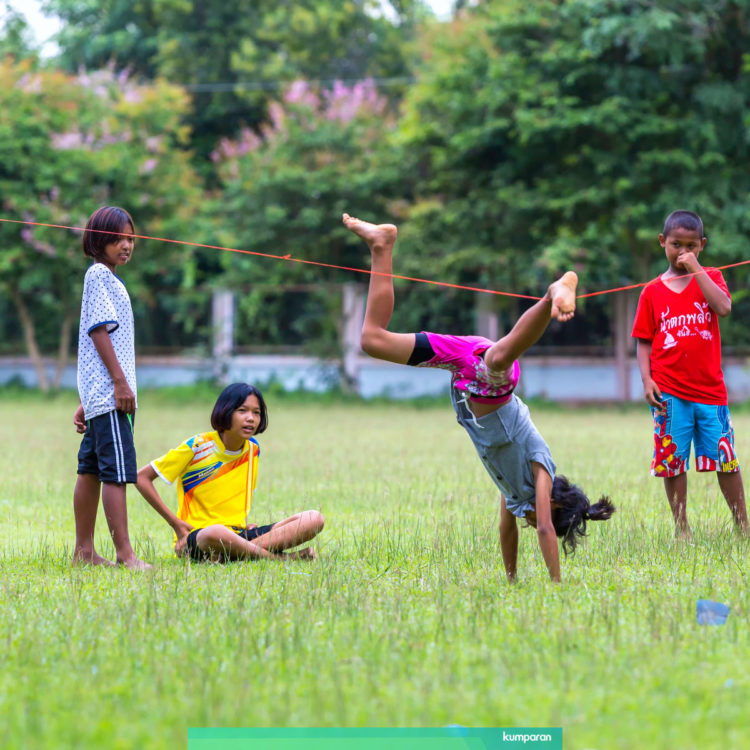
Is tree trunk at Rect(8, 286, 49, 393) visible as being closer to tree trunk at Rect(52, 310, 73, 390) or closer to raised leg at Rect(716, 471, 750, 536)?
tree trunk at Rect(52, 310, 73, 390)

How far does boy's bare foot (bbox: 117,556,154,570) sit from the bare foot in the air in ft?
7.44

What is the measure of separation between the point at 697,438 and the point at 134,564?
9.78 ft

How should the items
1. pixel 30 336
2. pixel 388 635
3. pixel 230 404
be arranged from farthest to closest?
pixel 30 336, pixel 230 404, pixel 388 635

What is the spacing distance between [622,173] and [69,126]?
1113cm

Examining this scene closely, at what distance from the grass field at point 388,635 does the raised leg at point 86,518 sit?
0.23 m

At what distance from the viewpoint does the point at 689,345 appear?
5789 mm

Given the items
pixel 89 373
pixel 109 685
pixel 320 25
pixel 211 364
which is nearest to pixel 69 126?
pixel 211 364

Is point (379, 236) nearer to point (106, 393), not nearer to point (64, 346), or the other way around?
point (106, 393)

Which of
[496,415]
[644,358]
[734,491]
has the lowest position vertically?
[734,491]

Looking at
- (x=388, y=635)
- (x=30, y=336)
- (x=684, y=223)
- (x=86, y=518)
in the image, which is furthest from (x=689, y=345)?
(x=30, y=336)

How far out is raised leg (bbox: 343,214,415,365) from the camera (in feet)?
14.8

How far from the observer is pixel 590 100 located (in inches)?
733

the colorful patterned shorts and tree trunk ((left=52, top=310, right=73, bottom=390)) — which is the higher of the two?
the colorful patterned shorts

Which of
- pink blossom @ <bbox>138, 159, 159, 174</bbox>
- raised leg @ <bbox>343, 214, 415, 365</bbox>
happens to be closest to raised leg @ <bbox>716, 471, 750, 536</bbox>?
raised leg @ <bbox>343, 214, 415, 365</bbox>
